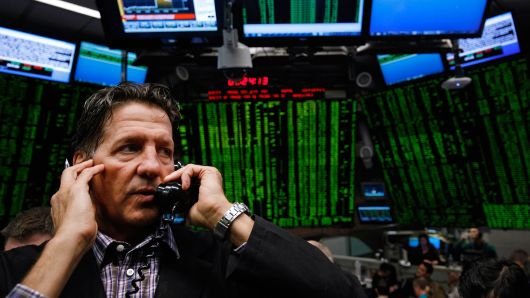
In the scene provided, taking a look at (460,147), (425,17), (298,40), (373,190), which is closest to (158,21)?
(298,40)

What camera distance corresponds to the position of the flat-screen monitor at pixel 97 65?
13.0ft

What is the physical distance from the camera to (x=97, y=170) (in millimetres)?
1166

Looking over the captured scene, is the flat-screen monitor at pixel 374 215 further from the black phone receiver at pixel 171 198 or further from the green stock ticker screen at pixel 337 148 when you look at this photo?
the black phone receiver at pixel 171 198

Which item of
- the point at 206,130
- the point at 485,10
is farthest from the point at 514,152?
the point at 206,130

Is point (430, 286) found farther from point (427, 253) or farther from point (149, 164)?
point (149, 164)

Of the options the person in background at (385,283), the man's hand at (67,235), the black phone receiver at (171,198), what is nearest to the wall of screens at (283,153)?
the person in background at (385,283)

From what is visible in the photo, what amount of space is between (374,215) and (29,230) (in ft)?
14.2

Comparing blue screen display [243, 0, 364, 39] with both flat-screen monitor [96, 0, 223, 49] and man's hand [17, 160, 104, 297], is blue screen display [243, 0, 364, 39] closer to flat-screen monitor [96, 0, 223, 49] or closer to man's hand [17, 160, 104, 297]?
flat-screen monitor [96, 0, 223, 49]

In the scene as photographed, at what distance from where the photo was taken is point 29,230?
90.4 inches

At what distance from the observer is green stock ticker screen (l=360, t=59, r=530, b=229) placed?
375 cm

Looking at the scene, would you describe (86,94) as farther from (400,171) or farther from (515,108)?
(515,108)

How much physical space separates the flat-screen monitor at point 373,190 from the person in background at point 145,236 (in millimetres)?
4910

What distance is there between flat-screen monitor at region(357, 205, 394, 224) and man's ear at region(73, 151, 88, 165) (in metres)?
4.86

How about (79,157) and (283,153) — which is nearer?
(79,157)
